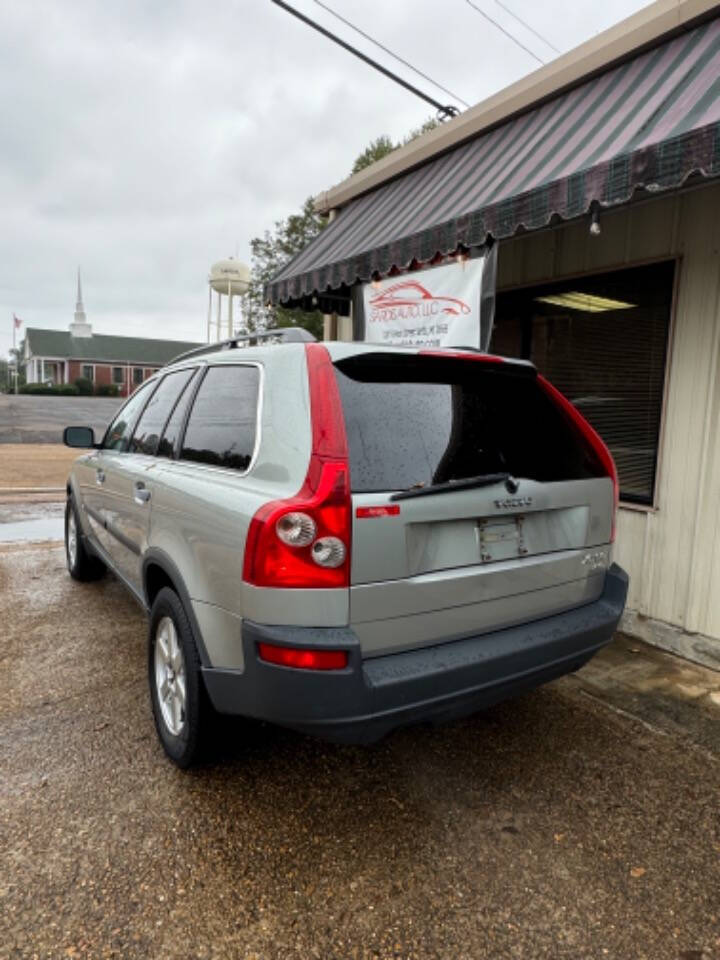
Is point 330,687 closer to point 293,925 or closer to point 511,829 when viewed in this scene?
point 293,925

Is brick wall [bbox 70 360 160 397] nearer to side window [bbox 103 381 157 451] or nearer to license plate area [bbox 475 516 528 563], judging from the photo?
side window [bbox 103 381 157 451]

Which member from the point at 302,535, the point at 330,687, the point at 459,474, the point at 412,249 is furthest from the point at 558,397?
the point at 412,249

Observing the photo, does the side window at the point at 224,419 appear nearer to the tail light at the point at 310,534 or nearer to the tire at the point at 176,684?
the tail light at the point at 310,534

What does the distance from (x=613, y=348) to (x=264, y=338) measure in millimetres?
2887

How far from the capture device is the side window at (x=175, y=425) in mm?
3195

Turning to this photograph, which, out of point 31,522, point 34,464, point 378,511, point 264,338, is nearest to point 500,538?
point 378,511

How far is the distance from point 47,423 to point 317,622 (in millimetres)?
28031

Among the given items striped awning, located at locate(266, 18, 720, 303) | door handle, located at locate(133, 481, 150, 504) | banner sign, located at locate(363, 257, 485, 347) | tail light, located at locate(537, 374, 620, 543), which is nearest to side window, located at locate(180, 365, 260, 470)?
door handle, located at locate(133, 481, 150, 504)

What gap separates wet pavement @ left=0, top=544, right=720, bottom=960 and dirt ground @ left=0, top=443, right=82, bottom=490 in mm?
9045

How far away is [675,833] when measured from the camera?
2418 millimetres

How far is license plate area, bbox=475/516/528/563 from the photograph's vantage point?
2.39 metres

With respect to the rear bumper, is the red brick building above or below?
above

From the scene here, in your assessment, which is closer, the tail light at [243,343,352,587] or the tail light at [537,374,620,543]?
the tail light at [243,343,352,587]

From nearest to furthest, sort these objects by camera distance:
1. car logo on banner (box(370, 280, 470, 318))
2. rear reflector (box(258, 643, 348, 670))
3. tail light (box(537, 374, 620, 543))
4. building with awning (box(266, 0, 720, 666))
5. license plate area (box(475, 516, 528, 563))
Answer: rear reflector (box(258, 643, 348, 670)) → license plate area (box(475, 516, 528, 563)) → tail light (box(537, 374, 620, 543)) → building with awning (box(266, 0, 720, 666)) → car logo on banner (box(370, 280, 470, 318))
